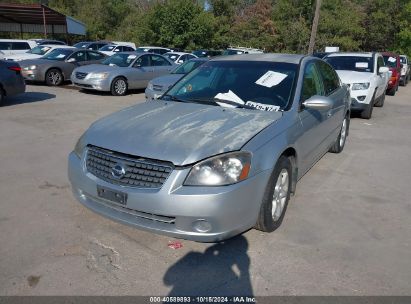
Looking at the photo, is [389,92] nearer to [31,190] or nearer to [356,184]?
[356,184]

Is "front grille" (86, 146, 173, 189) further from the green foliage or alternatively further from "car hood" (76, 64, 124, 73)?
the green foliage

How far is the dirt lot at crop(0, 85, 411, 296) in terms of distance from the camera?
9.80 feet

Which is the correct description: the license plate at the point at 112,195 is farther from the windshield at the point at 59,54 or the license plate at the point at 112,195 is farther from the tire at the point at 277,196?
the windshield at the point at 59,54

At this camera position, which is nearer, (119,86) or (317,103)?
(317,103)

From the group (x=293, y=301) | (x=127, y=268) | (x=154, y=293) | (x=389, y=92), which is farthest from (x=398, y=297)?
(x=389, y=92)

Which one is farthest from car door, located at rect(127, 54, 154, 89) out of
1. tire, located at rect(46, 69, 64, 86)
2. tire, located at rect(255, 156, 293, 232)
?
tire, located at rect(255, 156, 293, 232)

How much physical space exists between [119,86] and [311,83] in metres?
9.55

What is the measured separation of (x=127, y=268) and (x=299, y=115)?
229 cm

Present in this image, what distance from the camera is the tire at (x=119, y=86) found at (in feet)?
42.8

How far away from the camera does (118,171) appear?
126 inches

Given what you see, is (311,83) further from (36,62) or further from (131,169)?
(36,62)

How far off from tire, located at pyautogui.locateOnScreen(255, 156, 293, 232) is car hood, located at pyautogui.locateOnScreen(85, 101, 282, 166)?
424 millimetres

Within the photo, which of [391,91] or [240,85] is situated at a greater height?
[240,85]

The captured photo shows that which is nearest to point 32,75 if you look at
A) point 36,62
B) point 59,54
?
point 36,62
